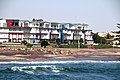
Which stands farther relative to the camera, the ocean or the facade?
the facade

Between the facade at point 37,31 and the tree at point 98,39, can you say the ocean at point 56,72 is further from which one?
the tree at point 98,39

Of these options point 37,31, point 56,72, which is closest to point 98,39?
point 37,31

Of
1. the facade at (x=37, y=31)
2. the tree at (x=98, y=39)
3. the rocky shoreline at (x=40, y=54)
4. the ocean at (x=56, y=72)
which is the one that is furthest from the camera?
the tree at (x=98, y=39)

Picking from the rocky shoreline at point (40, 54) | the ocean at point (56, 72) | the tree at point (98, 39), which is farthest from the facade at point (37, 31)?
the ocean at point (56, 72)

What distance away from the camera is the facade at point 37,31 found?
10775 cm

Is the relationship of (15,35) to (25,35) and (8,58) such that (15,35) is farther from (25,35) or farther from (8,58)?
(8,58)

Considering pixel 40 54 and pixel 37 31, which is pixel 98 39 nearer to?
pixel 37 31

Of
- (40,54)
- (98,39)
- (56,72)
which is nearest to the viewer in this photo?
(56,72)

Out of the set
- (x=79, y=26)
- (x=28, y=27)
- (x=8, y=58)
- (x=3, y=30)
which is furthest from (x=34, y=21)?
(x=8, y=58)

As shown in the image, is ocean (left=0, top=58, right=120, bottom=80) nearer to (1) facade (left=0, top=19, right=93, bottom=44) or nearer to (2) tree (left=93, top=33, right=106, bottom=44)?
(1) facade (left=0, top=19, right=93, bottom=44)

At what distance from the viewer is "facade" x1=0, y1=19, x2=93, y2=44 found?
107750 millimetres

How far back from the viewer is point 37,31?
111750 millimetres

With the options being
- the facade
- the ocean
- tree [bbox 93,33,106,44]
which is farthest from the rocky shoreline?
tree [bbox 93,33,106,44]

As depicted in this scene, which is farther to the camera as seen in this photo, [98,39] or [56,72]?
[98,39]
